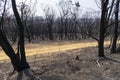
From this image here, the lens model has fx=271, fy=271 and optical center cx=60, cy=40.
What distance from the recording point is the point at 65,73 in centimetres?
904

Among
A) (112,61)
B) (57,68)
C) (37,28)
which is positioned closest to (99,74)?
(57,68)

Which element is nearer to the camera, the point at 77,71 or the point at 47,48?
the point at 77,71

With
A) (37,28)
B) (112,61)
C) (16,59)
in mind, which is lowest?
(37,28)

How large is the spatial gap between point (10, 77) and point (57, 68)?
5.61ft

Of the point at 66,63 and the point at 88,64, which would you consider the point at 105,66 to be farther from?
the point at 66,63

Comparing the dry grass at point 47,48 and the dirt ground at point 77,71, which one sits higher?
the dirt ground at point 77,71

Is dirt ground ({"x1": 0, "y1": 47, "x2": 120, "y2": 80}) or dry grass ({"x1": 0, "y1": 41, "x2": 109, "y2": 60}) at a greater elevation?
dirt ground ({"x1": 0, "y1": 47, "x2": 120, "y2": 80})

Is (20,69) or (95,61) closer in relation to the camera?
(20,69)

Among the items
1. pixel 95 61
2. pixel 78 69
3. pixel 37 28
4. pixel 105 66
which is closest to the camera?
pixel 78 69

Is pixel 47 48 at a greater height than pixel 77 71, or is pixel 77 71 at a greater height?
pixel 77 71

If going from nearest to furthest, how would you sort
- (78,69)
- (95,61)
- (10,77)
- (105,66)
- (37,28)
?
(10,77), (78,69), (105,66), (95,61), (37,28)

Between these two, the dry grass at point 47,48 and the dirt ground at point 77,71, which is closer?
the dirt ground at point 77,71

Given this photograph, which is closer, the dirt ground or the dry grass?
the dirt ground

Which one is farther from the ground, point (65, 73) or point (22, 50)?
point (22, 50)
